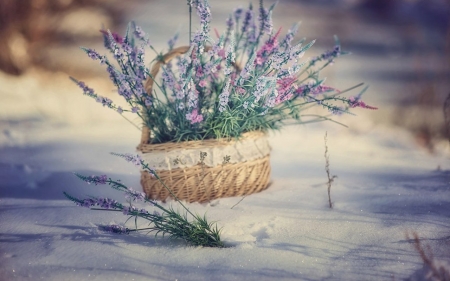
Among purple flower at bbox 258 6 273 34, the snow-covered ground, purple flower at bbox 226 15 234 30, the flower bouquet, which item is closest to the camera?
the snow-covered ground

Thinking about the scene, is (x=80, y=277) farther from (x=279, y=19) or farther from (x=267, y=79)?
(x=279, y=19)

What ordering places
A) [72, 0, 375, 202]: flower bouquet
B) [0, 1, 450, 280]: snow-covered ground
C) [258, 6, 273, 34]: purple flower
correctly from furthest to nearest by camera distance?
[258, 6, 273, 34]: purple flower
[72, 0, 375, 202]: flower bouquet
[0, 1, 450, 280]: snow-covered ground

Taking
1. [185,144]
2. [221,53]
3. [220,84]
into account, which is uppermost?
[221,53]

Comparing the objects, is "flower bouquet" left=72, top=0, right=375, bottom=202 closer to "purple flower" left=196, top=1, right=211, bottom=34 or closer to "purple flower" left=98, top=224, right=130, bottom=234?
"purple flower" left=196, top=1, right=211, bottom=34

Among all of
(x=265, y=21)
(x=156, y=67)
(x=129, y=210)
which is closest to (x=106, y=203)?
(x=129, y=210)

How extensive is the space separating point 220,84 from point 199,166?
370mm

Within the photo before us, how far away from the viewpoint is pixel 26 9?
309 cm

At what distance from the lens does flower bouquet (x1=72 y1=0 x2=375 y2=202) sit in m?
1.69

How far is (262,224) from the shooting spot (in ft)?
5.01

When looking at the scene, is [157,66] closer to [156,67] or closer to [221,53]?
[156,67]

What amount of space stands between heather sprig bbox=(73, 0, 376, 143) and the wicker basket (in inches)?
1.8

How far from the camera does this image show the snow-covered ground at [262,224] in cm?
123

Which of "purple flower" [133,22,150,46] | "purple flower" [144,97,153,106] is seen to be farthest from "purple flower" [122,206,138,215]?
"purple flower" [133,22,150,46]

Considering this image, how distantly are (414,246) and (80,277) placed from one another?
94cm
